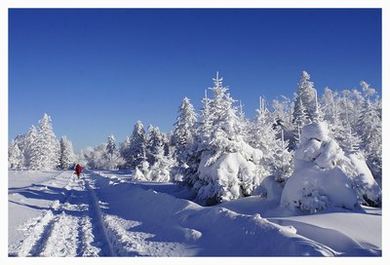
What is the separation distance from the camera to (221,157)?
23.7 meters

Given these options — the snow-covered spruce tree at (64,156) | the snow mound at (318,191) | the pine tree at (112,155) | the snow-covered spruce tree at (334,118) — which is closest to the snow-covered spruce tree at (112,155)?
the pine tree at (112,155)

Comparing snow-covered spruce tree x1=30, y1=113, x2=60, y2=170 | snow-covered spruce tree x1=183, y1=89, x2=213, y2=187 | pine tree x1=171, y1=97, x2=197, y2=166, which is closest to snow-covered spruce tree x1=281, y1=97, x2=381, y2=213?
snow-covered spruce tree x1=183, y1=89, x2=213, y2=187

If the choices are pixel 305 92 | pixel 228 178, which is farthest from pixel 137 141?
pixel 228 178

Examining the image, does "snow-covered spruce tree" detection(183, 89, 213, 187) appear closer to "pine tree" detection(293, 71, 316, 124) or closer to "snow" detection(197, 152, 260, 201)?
"snow" detection(197, 152, 260, 201)

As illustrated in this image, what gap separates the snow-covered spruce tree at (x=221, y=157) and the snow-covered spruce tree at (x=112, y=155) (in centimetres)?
8553

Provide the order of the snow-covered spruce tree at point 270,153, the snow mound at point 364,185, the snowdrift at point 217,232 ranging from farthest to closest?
the snow-covered spruce tree at point 270,153 < the snow mound at point 364,185 < the snowdrift at point 217,232

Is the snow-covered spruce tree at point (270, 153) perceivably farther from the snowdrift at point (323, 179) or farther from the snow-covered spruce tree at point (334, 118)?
the snow-covered spruce tree at point (334, 118)

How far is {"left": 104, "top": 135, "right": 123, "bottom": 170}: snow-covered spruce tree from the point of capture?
359 feet

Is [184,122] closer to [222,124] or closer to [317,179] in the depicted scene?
[222,124]

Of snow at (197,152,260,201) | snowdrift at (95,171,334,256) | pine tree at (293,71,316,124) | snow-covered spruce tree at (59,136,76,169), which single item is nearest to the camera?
snowdrift at (95,171,334,256)

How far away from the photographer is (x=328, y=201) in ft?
55.3

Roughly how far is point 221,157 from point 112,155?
92253 mm

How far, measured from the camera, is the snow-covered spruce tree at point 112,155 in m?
109

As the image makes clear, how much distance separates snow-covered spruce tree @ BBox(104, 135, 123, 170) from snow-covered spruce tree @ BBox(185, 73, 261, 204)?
281ft
